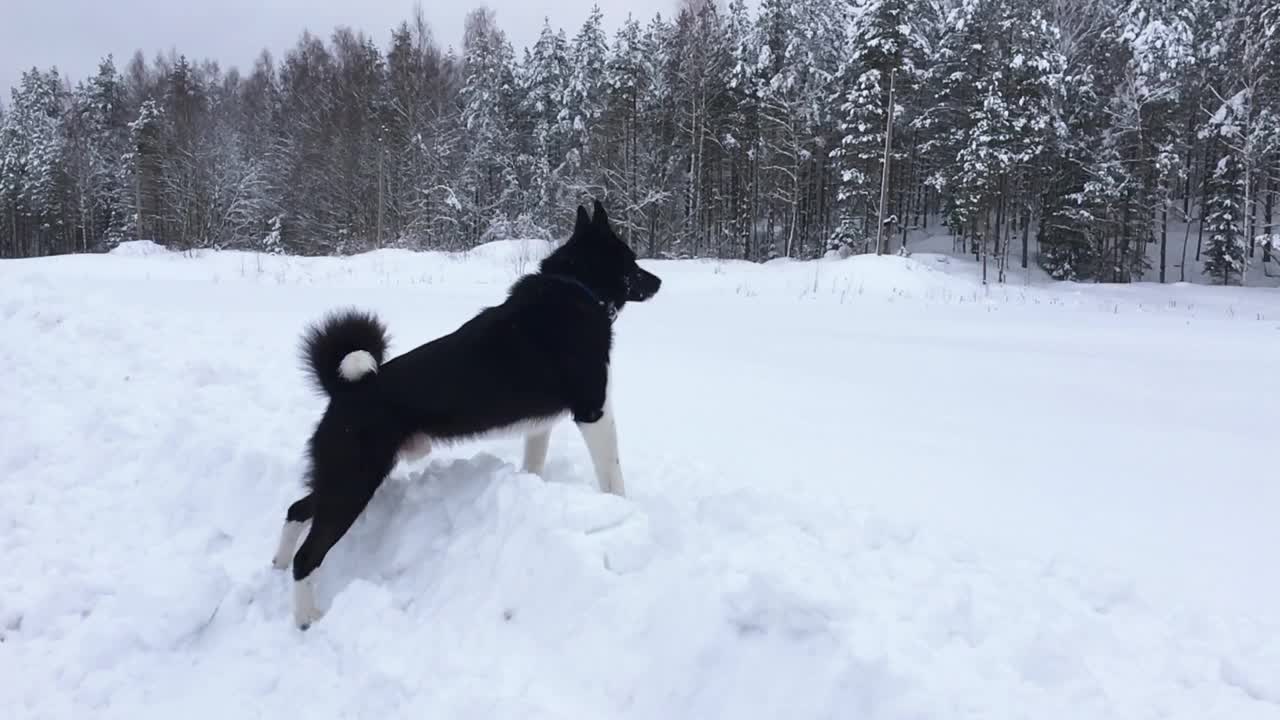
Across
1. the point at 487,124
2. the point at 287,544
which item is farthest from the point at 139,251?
the point at 287,544

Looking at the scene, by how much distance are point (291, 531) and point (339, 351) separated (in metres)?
0.81

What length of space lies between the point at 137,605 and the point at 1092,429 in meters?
5.19

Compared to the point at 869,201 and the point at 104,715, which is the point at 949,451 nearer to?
the point at 104,715

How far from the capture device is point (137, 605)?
9.11 ft

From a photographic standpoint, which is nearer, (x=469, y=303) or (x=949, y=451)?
(x=949, y=451)

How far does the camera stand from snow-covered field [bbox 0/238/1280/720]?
1939 mm

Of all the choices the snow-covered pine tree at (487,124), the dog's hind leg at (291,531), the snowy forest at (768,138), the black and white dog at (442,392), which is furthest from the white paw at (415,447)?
the snow-covered pine tree at (487,124)

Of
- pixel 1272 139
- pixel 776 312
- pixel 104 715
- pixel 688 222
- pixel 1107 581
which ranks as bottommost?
pixel 104 715

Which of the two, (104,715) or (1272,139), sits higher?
(1272,139)

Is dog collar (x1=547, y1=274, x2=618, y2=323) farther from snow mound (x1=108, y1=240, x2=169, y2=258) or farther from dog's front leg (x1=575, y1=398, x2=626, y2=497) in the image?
snow mound (x1=108, y1=240, x2=169, y2=258)

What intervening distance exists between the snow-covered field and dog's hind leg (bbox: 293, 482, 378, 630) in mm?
99

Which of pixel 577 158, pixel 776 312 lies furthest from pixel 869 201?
pixel 776 312

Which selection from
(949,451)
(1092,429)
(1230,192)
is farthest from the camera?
(1230,192)

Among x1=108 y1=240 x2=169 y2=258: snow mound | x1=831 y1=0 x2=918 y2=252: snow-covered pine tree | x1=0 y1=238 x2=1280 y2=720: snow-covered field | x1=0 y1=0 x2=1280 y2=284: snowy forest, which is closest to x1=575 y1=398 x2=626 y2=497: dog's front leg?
x1=0 y1=238 x2=1280 y2=720: snow-covered field
